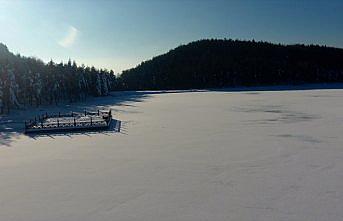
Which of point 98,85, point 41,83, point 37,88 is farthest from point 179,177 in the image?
point 98,85

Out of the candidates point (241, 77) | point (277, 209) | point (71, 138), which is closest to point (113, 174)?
point (277, 209)

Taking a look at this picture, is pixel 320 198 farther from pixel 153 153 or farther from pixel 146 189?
pixel 153 153

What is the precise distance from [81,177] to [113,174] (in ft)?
4.94

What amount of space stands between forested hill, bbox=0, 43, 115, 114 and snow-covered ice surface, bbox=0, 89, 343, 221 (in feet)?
165

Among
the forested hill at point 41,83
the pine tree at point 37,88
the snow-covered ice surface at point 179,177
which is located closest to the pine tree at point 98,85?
the forested hill at point 41,83

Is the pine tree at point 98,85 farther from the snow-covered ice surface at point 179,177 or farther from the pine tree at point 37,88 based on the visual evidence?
the snow-covered ice surface at point 179,177

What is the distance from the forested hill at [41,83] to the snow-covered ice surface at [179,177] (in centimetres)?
5036

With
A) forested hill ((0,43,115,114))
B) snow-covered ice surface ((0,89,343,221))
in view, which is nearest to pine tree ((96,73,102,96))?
forested hill ((0,43,115,114))

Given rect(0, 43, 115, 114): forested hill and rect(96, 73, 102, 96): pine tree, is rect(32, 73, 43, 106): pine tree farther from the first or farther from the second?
rect(96, 73, 102, 96): pine tree

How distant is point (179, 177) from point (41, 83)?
85.7 meters

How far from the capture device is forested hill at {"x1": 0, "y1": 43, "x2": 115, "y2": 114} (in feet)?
245

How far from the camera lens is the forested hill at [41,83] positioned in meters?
74.8

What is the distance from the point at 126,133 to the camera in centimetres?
3256

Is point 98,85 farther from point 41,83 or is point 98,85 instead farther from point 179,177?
point 179,177
